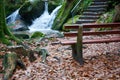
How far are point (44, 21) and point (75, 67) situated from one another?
48.1 ft

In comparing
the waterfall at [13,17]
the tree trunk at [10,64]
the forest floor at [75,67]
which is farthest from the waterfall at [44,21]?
the tree trunk at [10,64]

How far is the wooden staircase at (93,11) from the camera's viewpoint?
51.6ft

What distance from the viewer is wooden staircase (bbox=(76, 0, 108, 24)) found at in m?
15.7

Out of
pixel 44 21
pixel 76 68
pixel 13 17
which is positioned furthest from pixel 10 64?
pixel 13 17

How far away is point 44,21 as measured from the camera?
2186cm

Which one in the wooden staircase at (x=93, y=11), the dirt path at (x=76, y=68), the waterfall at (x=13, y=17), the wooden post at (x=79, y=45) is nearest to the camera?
the dirt path at (x=76, y=68)

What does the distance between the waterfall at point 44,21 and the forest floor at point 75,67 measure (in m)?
11.7

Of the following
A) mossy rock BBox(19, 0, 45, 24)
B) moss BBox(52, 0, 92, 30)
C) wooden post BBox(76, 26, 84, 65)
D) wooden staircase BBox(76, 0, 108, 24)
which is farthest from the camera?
mossy rock BBox(19, 0, 45, 24)

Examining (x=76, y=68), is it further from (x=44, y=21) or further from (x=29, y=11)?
(x=29, y=11)

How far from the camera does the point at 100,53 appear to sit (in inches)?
344

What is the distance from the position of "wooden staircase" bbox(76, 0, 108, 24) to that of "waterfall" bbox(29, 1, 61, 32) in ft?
14.1

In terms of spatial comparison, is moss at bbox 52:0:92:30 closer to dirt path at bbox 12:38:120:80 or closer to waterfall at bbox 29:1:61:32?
waterfall at bbox 29:1:61:32

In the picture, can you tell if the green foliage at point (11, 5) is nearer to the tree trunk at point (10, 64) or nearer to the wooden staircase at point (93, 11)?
the wooden staircase at point (93, 11)

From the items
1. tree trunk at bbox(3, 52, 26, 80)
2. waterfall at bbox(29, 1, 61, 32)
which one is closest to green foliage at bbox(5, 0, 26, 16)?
waterfall at bbox(29, 1, 61, 32)
